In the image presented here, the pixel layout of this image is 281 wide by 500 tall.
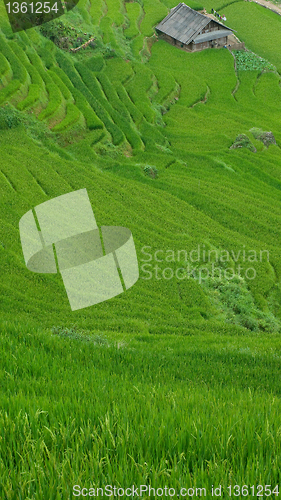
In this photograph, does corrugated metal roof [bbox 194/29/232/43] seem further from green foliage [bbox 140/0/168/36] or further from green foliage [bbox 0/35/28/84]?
green foliage [bbox 0/35/28/84]

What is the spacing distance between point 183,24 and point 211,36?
149 inches

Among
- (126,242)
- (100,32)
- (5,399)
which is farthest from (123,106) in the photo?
(5,399)

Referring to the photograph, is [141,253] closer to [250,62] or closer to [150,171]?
[150,171]

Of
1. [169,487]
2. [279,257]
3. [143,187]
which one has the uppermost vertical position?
[169,487]

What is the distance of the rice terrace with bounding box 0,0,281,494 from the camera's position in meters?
2.88

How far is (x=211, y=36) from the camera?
4922 centimetres

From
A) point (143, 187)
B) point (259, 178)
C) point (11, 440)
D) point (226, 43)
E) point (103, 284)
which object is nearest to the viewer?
point (11, 440)

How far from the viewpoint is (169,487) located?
2.55 meters

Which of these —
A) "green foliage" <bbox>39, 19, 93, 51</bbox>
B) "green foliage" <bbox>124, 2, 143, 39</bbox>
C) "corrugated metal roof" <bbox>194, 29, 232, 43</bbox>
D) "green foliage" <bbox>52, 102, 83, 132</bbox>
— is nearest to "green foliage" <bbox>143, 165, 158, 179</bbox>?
"green foliage" <bbox>52, 102, 83, 132</bbox>

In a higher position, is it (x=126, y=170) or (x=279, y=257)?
(x=126, y=170)

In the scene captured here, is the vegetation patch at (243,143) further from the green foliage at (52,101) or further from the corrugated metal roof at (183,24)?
the corrugated metal roof at (183,24)

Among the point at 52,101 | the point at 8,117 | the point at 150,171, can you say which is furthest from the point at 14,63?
the point at 150,171

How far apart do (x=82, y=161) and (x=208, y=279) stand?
41.7 ft

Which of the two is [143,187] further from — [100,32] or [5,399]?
[100,32]
